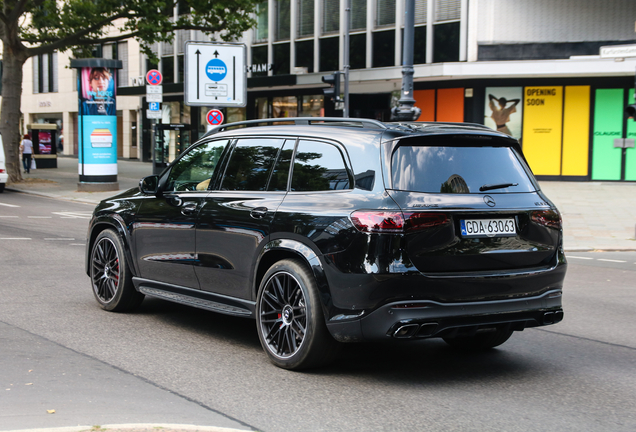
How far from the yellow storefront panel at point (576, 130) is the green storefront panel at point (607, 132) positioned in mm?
294

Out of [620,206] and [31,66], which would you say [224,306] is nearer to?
[620,206]

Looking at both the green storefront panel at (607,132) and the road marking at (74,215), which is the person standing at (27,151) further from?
the green storefront panel at (607,132)

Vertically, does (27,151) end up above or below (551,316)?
above

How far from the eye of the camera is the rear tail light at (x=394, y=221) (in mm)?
4750

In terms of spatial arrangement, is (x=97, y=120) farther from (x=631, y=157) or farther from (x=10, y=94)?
(x=631, y=157)

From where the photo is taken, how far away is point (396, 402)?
4.59 m

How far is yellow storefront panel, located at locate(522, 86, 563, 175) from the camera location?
27.8m

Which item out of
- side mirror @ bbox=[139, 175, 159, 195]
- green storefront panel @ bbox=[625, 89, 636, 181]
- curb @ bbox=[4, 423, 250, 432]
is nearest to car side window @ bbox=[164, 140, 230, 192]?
side mirror @ bbox=[139, 175, 159, 195]

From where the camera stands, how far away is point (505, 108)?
28.4 m

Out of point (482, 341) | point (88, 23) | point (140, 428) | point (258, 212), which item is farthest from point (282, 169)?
point (88, 23)

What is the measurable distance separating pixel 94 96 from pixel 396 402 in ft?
70.4

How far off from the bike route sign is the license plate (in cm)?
1303

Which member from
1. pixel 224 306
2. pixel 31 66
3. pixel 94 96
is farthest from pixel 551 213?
pixel 31 66

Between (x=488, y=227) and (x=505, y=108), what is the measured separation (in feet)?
80.0
